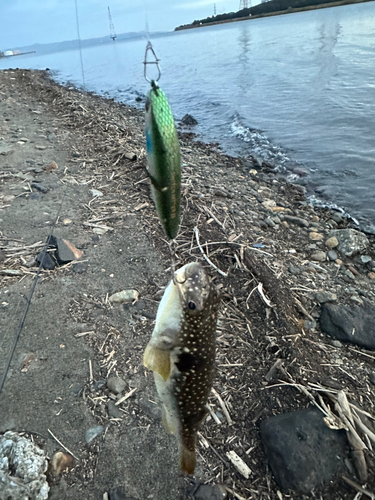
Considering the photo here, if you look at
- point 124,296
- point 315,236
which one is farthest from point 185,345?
point 315,236

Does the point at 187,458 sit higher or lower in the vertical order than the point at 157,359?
lower

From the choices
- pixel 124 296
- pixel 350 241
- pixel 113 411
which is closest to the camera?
pixel 113 411

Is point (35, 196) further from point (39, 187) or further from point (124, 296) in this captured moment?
point (124, 296)

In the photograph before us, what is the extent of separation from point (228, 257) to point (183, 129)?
38.0ft

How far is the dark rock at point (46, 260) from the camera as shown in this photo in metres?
5.00

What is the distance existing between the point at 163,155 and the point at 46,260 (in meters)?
3.96

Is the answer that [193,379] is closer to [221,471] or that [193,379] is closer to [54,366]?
[221,471]

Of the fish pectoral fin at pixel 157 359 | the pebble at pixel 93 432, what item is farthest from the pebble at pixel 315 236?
the fish pectoral fin at pixel 157 359

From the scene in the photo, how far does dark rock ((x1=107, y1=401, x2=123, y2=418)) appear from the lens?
336 cm

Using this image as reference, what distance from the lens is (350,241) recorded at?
262 inches

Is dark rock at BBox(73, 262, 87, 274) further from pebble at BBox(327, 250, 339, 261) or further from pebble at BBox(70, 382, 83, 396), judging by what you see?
pebble at BBox(327, 250, 339, 261)

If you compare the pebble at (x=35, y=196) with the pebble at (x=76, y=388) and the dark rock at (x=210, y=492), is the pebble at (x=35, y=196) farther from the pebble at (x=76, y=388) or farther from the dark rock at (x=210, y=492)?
the dark rock at (x=210, y=492)

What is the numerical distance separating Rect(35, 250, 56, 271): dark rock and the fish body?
365cm

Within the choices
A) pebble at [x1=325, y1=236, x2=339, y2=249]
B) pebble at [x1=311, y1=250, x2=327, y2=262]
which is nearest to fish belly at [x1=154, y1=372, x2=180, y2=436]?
pebble at [x1=311, y1=250, x2=327, y2=262]
